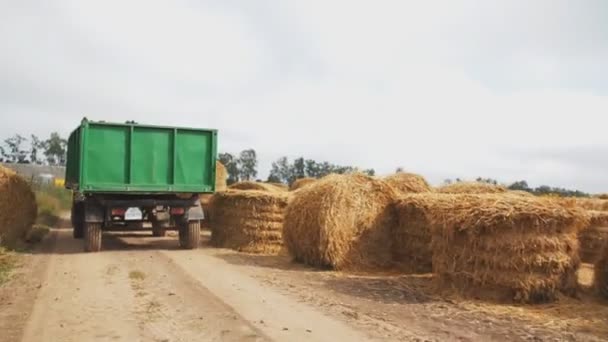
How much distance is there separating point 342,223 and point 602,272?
4.42 m

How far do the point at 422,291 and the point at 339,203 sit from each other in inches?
110

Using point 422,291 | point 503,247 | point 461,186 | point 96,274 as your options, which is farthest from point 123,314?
point 461,186

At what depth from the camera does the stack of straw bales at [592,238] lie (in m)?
8.05

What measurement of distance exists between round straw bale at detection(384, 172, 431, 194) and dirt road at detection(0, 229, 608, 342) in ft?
9.15

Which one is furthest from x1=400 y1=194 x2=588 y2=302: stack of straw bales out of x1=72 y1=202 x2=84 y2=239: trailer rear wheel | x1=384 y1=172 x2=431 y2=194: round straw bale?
x1=72 y1=202 x2=84 y2=239: trailer rear wheel

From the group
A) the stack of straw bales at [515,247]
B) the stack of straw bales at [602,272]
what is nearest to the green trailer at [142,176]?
the stack of straw bales at [515,247]

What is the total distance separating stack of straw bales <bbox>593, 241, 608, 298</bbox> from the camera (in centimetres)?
773

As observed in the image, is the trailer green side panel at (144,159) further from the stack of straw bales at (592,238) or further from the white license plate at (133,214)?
the stack of straw bales at (592,238)

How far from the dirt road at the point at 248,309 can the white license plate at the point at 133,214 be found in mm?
2674

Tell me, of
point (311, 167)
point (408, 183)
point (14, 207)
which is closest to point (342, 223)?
point (408, 183)

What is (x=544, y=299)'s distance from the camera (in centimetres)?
755

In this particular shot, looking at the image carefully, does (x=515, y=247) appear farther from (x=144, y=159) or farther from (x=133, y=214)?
(x=133, y=214)

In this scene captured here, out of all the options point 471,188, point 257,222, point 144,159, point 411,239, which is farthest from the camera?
point 471,188

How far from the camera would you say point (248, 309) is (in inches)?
268
